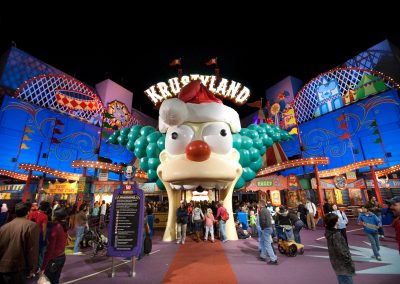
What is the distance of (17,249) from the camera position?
2789 millimetres

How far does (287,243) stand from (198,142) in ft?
13.3

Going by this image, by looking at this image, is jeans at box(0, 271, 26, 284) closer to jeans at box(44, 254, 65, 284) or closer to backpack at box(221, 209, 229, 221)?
jeans at box(44, 254, 65, 284)

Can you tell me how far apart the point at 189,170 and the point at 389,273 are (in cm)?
552

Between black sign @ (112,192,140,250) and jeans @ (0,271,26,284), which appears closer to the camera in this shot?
jeans @ (0,271,26,284)

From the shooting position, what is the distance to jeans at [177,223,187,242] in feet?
28.0

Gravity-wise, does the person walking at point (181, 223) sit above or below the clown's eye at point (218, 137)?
below

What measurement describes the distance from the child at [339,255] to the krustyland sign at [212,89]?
10.0 meters

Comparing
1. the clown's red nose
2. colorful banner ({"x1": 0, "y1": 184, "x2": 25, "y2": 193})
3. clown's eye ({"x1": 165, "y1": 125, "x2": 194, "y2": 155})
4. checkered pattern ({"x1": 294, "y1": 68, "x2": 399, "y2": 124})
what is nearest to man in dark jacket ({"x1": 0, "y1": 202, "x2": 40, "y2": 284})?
the clown's red nose

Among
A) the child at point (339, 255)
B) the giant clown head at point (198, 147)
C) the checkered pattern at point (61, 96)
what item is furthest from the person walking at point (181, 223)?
the checkered pattern at point (61, 96)

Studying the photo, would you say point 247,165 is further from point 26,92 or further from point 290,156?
point 26,92

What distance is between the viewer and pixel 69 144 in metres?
21.3

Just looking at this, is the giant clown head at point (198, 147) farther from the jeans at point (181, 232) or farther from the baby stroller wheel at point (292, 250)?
the baby stroller wheel at point (292, 250)

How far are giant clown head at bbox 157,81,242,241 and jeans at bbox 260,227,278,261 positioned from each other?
230cm

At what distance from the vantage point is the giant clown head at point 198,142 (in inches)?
279
